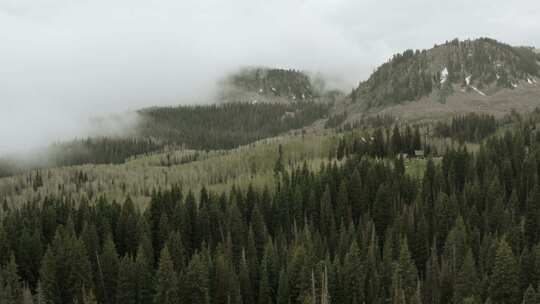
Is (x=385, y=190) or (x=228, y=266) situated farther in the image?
(x=385, y=190)

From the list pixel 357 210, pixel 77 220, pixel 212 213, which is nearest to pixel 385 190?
pixel 357 210

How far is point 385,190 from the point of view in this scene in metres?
151

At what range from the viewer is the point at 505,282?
317ft

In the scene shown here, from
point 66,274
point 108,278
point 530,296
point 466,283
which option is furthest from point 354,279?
point 66,274

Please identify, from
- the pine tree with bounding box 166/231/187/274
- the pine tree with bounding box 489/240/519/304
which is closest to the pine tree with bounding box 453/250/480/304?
the pine tree with bounding box 489/240/519/304

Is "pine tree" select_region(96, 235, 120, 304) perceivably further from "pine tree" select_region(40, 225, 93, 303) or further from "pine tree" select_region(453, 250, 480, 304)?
"pine tree" select_region(453, 250, 480, 304)

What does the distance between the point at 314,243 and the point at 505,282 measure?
43.6m

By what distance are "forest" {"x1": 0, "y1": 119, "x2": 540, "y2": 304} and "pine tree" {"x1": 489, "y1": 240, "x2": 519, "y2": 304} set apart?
172 mm

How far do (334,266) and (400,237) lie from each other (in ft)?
78.4

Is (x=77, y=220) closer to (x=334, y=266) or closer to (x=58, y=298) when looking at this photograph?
(x=58, y=298)

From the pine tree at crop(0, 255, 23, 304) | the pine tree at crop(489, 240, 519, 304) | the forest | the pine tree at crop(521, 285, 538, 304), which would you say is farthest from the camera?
the forest

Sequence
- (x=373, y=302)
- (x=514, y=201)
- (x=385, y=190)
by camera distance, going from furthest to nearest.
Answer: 1. (x=385, y=190)
2. (x=514, y=201)
3. (x=373, y=302)

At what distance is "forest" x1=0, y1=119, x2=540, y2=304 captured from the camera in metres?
103

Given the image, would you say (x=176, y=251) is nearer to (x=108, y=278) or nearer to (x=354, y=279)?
(x=108, y=278)
